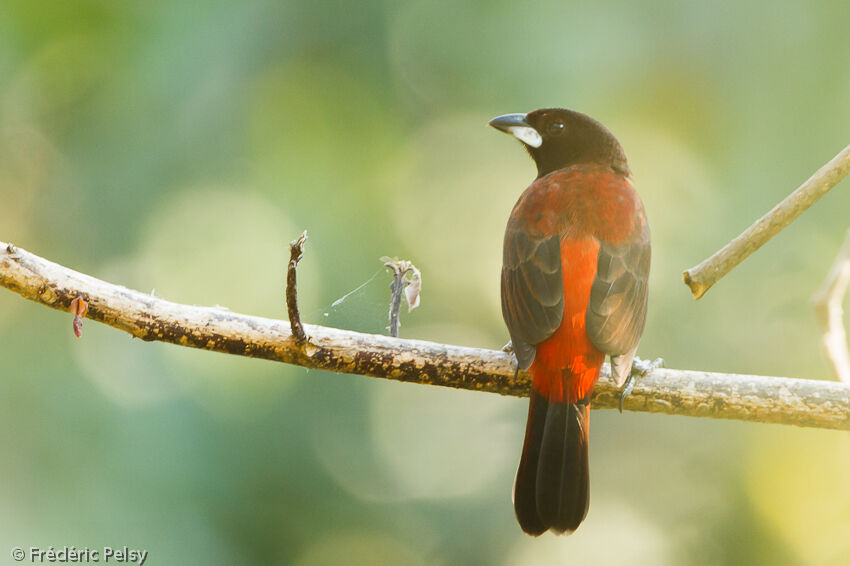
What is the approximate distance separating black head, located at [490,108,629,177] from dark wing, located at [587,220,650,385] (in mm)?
632

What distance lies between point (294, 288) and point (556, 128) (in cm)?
204

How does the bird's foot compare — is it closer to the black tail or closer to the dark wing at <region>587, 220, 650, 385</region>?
the dark wing at <region>587, 220, 650, 385</region>

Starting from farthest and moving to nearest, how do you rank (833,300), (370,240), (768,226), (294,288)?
(370,240), (833,300), (294,288), (768,226)

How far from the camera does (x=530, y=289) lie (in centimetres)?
322

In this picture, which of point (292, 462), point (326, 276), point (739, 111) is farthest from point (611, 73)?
point (292, 462)

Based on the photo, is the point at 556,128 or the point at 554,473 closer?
the point at 554,473

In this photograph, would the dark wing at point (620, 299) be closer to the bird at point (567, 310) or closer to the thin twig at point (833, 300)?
the bird at point (567, 310)

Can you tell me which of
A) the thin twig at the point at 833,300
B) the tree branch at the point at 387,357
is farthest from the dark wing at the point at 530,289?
the thin twig at the point at 833,300

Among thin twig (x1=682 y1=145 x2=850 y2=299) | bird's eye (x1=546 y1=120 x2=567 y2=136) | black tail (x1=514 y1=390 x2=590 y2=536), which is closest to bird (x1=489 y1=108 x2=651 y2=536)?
black tail (x1=514 y1=390 x2=590 y2=536)

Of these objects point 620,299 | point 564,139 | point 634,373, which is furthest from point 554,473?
point 564,139

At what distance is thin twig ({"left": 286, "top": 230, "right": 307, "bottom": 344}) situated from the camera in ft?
7.38

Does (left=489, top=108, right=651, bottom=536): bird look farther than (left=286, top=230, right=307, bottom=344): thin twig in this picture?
Yes

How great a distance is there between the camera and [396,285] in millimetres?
3258

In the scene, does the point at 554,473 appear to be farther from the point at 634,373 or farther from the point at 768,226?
the point at 768,226
